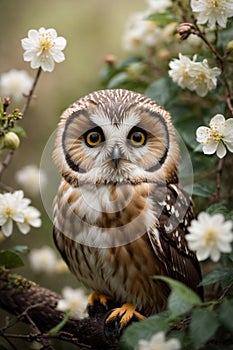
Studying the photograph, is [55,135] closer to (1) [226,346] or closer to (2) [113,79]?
(2) [113,79]

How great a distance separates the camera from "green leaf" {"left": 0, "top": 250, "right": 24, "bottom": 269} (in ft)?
6.50

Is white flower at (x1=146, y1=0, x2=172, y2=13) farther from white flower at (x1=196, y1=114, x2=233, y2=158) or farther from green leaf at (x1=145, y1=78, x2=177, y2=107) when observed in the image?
white flower at (x1=196, y1=114, x2=233, y2=158)

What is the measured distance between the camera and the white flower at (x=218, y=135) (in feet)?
5.53

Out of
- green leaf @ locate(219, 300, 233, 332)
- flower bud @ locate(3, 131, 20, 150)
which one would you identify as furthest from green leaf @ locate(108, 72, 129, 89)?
green leaf @ locate(219, 300, 233, 332)

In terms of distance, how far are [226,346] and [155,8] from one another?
1435 millimetres

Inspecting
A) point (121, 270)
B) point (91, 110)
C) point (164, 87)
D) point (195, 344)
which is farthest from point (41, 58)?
point (195, 344)

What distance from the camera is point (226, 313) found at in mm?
1427

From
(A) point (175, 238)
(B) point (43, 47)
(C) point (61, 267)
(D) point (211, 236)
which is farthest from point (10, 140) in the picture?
(C) point (61, 267)

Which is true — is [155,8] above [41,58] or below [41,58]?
above

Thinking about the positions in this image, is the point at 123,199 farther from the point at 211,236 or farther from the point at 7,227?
the point at 211,236

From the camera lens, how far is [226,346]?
1.58 metres

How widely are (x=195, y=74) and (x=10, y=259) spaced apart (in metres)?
0.83

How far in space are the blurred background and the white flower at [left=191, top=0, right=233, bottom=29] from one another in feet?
5.86

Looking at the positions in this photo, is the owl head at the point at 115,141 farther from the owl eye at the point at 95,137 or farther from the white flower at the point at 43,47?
the white flower at the point at 43,47
